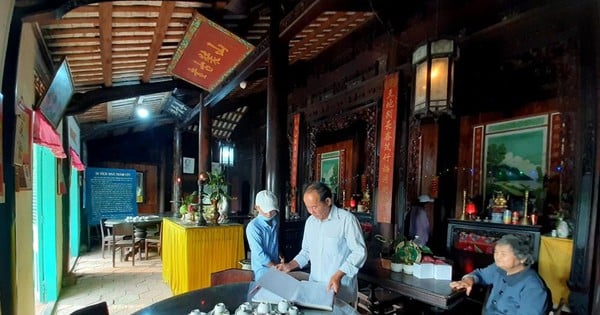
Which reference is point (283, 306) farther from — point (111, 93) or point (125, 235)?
point (125, 235)

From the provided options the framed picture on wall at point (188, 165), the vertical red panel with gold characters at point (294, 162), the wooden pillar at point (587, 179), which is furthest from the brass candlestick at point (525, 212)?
the framed picture on wall at point (188, 165)

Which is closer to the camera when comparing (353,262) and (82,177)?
(353,262)

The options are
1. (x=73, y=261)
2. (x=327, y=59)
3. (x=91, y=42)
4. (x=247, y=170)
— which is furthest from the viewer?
(x=247, y=170)

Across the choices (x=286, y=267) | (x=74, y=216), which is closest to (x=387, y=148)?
(x=286, y=267)

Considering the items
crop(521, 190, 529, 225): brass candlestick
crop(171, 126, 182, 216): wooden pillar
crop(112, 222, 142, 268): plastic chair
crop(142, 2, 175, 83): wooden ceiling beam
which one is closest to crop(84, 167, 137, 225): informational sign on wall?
crop(171, 126, 182, 216): wooden pillar

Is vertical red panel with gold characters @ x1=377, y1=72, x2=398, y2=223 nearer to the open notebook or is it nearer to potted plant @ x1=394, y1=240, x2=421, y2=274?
potted plant @ x1=394, y1=240, x2=421, y2=274

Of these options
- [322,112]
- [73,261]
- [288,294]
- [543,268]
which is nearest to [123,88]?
[322,112]

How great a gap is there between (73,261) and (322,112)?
5777mm

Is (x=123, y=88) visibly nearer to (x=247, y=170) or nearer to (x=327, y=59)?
(x=327, y=59)

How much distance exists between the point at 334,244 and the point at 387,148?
207 cm

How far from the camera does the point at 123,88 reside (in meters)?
4.71

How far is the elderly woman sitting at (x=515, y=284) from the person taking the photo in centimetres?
180

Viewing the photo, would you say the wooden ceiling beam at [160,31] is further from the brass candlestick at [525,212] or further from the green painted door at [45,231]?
the brass candlestick at [525,212]

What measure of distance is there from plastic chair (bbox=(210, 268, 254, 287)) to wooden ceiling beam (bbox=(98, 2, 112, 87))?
2.44 metres
